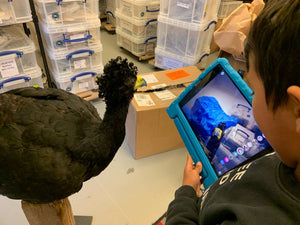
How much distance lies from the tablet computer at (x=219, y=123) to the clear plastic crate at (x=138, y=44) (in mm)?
1645

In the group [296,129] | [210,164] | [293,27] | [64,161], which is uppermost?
[293,27]

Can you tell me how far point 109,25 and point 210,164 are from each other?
3.09 meters

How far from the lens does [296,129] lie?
29 cm

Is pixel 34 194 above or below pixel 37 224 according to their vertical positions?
above

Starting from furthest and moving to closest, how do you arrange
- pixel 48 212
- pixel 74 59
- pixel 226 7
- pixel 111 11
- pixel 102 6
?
pixel 102 6, pixel 111 11, pixel 226 7, pixel 74 59, pixel 48 212

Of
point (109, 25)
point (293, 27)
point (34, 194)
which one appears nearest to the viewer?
point (293, 27)

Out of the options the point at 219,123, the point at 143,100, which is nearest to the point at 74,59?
the point at 143,100

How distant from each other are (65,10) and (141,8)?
0.94 m

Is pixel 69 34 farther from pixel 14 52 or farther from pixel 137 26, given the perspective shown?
pixel 137 26

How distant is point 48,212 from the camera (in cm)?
83

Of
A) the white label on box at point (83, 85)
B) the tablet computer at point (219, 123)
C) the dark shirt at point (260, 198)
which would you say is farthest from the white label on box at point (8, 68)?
the dark shirt at point (260, 198)

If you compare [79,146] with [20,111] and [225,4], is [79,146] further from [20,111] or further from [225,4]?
[225,4]

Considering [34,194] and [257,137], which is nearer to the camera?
[34,194]

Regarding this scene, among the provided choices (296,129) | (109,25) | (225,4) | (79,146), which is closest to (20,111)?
(79,146)
